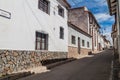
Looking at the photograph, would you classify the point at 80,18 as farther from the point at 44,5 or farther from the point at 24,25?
the point at 24,25

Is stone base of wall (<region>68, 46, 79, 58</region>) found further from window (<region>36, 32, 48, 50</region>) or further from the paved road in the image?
the paved road

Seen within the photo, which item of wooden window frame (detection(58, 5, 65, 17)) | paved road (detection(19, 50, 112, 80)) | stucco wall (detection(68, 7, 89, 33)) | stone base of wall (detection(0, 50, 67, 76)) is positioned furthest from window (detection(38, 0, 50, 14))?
stucco wall (detection(68, 7, 89, 33))

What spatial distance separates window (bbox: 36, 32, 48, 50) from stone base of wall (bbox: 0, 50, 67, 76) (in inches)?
20.3

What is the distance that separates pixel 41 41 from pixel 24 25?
2757mm

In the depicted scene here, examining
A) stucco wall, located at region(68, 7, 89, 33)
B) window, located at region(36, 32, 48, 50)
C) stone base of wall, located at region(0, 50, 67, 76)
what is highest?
stucco wall, located at region(68, 7, 89, 33)

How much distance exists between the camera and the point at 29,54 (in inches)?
410

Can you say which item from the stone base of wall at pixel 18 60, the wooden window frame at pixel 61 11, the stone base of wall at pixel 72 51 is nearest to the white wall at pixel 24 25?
the stone base of wall at pixel 18 60

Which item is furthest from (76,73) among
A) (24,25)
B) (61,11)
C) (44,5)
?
(61,11)

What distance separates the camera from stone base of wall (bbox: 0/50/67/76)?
8212mm

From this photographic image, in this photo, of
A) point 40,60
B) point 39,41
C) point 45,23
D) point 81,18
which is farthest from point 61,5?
point 81,18

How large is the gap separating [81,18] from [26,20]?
2318 cm

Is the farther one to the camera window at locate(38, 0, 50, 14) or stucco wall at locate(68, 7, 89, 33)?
stucco wall at locate(68, 7, 89, 33)

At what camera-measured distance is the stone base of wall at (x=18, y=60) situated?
8.21m

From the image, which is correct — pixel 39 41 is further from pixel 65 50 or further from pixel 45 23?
pixel 65 50
